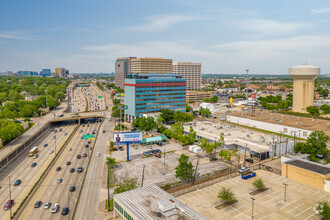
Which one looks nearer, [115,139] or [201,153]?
[115,139]

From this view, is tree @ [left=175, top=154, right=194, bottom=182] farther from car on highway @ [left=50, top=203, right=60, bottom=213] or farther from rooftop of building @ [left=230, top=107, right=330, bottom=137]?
rooftop of building @ [left=230, top=107, right=330, bottom=137]

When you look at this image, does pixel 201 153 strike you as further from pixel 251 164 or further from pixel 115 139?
pixel 115 139

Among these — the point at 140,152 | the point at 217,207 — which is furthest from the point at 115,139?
the point at 217,207

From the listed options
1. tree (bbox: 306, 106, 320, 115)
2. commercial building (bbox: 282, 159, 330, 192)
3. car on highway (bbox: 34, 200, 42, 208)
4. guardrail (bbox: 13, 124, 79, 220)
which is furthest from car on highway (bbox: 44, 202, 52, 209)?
tree (bbox: 306, 106, 320, 115)

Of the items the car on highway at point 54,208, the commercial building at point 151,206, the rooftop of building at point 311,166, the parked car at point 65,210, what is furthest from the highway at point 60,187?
the rooftop of building at point 311,166

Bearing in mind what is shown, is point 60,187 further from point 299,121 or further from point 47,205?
point 299,121

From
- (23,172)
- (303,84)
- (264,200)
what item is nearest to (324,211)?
(264,200)

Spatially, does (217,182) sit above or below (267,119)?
below
